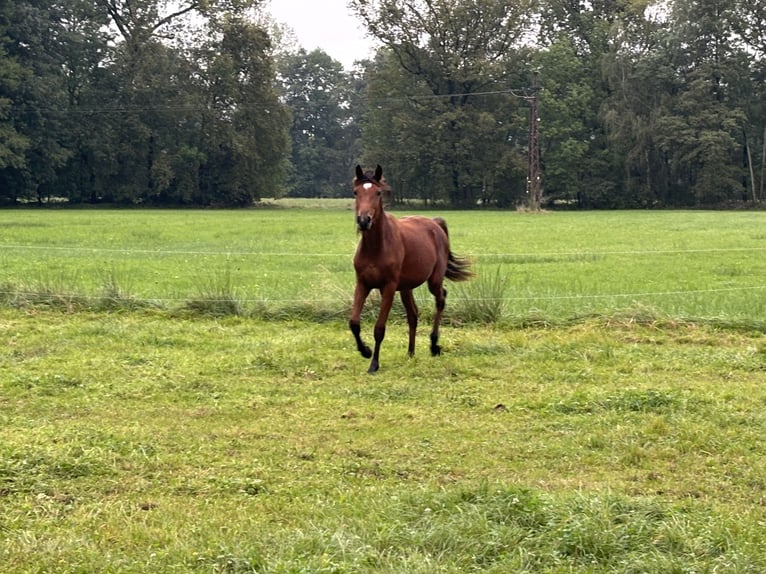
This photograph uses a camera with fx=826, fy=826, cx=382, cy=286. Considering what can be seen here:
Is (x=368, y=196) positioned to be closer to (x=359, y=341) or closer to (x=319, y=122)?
(x=359, y=341)

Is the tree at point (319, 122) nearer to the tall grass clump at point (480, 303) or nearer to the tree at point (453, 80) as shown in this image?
the tree at point (453, 80)

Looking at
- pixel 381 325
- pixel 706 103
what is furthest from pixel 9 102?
pixel 381 325

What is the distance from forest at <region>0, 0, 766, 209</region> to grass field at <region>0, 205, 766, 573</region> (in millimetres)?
50645

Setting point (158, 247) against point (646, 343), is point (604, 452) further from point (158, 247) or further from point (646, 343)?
point (158, 247)

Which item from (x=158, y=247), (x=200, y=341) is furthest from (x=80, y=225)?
(x=200, y=341)

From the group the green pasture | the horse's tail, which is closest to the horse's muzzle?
the horse's tail

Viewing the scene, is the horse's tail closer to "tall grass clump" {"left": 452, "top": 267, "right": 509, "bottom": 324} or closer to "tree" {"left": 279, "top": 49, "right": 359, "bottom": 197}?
"tall grass clump" {"left": 452, "top": 267, "right": 509, "bottom": 324}

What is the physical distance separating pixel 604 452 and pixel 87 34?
6701 cm

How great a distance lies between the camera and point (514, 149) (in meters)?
69.8

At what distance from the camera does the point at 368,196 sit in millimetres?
8773

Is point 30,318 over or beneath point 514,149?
beneath

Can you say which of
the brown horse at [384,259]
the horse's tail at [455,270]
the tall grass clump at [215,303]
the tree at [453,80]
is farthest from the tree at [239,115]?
the brown horse at [384,259]

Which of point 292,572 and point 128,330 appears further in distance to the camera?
point 128,330

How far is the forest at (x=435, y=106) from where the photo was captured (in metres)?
63.4
